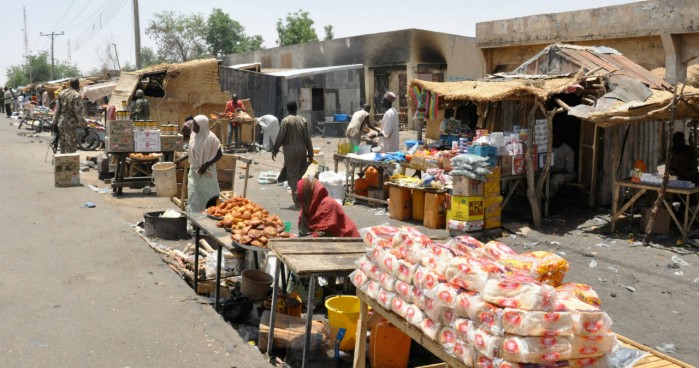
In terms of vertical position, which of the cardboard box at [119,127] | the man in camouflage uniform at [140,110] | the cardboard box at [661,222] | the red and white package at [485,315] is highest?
the man in camouflage uniform at [140,110]

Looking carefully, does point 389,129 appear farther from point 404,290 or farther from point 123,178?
point 404,290

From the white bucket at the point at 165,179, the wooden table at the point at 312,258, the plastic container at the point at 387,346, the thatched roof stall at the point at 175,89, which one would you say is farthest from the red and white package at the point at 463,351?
the thatched roof stall at the point at 175,89

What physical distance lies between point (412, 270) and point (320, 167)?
1041 cm

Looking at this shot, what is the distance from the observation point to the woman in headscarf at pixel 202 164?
382 inches

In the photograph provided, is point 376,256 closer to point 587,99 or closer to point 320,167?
point 587,99

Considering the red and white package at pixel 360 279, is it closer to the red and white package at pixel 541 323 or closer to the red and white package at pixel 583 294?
the red and white package at pixel 583 294

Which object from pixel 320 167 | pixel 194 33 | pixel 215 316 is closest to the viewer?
pixel 215 316

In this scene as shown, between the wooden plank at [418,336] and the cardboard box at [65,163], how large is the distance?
456 inches

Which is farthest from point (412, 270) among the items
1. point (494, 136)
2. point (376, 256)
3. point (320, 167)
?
point (320, 167)

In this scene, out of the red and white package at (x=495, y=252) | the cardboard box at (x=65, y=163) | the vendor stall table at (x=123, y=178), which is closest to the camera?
the red and white package at (x=495, y=252)

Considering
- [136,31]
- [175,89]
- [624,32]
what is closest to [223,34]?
[136,31]

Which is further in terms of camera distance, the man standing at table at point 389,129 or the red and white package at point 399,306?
the man standing at table at point 389,129

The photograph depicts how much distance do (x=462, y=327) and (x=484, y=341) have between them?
23 cm

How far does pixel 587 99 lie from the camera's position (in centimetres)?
1116
